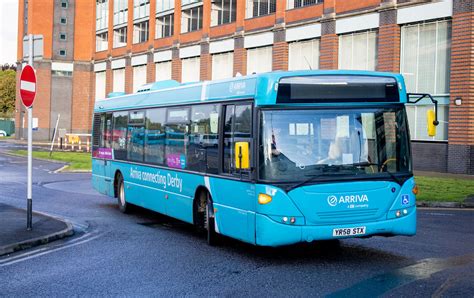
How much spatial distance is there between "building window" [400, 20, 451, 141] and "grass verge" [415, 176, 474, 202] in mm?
5653

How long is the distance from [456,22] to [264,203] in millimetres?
22712

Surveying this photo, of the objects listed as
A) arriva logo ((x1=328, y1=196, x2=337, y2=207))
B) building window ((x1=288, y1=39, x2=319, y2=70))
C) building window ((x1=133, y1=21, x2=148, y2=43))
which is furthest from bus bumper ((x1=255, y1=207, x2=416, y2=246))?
building window ((x1=133, y1=21, x2=148, y2=43))

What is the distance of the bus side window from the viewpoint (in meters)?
9.67

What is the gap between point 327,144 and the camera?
923cm

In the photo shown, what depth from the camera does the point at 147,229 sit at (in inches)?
519

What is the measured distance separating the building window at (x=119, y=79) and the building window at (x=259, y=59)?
20543mm

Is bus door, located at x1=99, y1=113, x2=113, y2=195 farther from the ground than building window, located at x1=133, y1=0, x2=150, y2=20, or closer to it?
closer to it

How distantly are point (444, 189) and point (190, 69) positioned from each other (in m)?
31.3

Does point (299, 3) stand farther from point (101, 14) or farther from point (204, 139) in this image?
point (101, 14)

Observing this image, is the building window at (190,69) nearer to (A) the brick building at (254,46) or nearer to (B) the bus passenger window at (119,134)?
(A) the brick building at (254,46)

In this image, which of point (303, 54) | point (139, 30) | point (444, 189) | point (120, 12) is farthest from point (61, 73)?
point (444, 189)

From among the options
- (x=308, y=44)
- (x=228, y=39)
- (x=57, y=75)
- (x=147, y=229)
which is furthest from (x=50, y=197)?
(x=57, y=75)

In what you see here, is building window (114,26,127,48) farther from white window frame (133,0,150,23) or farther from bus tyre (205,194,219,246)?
bus tyre (205,194,219,246)

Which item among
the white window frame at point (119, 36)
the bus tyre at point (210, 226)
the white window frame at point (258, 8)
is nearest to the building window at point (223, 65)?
the white window frame at point (258, 8)
